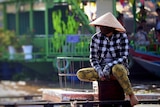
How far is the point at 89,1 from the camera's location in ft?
38.0

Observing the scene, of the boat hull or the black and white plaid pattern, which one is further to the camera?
the boat hull

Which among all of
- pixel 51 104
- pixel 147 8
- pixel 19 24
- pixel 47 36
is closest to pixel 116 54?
pixel 51 104

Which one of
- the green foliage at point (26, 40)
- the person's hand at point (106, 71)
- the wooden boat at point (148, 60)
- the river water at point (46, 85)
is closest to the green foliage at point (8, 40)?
the green foliage at point (26, 40)

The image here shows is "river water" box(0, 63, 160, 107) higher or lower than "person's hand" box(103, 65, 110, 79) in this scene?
lower

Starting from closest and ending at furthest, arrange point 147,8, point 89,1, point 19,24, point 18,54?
point 89,1
point 147,8
point 18,54
point 19,24

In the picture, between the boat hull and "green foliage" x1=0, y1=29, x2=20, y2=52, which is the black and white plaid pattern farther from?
"green foliage" x1=0, y1=29, x2=20, y2=52

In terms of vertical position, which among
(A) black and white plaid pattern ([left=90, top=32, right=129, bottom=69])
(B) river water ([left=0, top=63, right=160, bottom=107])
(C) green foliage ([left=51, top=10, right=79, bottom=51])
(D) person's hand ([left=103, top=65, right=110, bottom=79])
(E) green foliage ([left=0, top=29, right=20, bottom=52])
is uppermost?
(A) black and white plaid pattern ([left=90, top=32, right=129, bottom=69])

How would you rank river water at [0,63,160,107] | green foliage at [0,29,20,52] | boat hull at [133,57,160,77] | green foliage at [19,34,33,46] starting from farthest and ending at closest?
green foliage at [0,29,20,52] → green foliage at [19,34,33,46] → boat hull at [133,57,160,77] → river water at [0,63,160,107]

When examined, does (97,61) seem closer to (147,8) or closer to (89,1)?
(89,1)

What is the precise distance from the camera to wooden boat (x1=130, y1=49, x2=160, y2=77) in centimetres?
1062

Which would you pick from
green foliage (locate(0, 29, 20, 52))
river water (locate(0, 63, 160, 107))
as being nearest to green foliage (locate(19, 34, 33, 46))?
green foliage (locate(0, 29, 20, 52))

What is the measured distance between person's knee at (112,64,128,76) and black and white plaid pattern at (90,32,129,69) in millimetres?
203

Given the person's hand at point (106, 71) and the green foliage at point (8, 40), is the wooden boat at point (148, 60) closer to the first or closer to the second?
the person's hand at point (106, 71)

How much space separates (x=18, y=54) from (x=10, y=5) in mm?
2676
